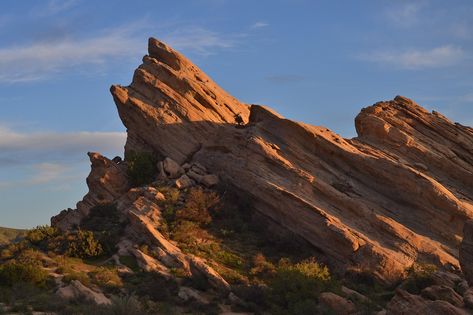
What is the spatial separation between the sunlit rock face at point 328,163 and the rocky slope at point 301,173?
76 mm

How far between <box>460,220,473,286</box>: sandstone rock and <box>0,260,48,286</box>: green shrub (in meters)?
20.3

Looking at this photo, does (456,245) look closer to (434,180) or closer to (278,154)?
(434,180)

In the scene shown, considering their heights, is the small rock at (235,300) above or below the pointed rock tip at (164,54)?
below

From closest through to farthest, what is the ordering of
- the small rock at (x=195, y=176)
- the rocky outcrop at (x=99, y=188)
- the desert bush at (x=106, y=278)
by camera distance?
the desert bush at (x=106, y=278) → the small rock at (x=195, y=176) → the rocky outcrop at (x=99, y=188)

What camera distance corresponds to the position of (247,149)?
44.9m

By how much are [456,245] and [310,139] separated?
11765mm

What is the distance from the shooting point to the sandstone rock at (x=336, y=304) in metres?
31.1

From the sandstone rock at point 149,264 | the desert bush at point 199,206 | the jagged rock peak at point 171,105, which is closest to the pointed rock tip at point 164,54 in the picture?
the jagged rock peak at point 171,105

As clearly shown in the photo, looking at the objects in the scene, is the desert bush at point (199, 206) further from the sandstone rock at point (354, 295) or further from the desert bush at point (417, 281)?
the desert bush at point (417, 281)

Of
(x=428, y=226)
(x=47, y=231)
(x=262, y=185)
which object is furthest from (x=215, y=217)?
(x=428, y=226)

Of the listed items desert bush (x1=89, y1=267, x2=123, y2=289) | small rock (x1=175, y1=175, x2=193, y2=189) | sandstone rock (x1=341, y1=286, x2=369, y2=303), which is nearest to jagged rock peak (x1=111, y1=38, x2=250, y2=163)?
small rock (x1=175, y1=175, x2=193, y2=189)

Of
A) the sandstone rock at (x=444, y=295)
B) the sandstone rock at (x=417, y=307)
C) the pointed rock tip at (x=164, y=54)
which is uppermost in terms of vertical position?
the pointed rock tip at (x=164, y=54)

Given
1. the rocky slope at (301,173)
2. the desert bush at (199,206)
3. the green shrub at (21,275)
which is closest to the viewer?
the green shrub at (21,275)

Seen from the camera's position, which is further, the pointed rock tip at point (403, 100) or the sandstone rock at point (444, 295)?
the pointed rock tip at point (403, 100)
